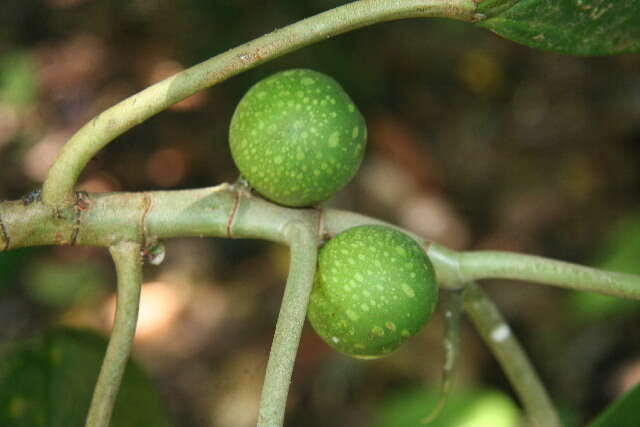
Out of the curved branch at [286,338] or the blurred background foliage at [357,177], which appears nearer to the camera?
the curved branch at [286,338]

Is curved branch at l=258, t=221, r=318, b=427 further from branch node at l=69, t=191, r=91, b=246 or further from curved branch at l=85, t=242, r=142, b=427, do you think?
branch node at l=69, t=191, r=91, b=246

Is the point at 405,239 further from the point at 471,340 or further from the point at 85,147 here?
the point at 471,340

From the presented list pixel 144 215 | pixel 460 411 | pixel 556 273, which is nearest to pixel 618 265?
pixel 460 411

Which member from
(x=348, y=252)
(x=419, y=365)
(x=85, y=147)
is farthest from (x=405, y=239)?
(x=419, y=365)

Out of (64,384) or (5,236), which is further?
(64,384)

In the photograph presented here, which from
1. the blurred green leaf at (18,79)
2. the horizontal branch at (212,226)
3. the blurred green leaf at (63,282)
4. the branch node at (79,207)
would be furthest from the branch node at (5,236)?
the blurred green leaf at (18,79)

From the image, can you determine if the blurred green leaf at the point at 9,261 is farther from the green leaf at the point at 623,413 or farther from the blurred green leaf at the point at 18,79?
the green leaf at the point at 623,413

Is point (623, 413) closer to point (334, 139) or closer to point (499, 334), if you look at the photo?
point (499, 334)
